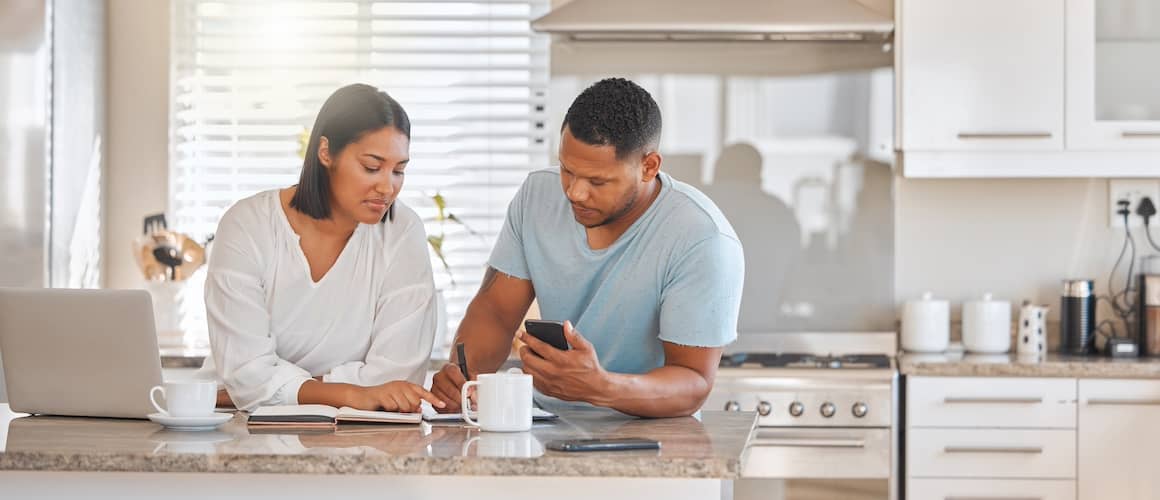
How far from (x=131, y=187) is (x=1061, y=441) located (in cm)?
284

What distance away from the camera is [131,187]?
4.20m

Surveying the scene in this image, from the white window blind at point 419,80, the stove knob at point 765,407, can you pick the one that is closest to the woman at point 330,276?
the stove knob at point 765,407

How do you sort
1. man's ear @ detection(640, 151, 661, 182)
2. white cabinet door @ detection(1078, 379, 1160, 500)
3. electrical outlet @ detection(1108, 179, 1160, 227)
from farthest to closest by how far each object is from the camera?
electrical outlet @ detection(1108, 179, 1160, 227) → white cabinet door @ detection(1078, 379, 1160, 500) → man's ear @ detection(640, 151, 661, 182)

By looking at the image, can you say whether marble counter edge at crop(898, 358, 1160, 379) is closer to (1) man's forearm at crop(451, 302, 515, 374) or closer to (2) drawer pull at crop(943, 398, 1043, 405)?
(2) drawer pull at crop(943, 398, 1043, 405)

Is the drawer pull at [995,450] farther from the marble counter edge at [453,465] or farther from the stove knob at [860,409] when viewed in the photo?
the marble counter edge at [453,465]

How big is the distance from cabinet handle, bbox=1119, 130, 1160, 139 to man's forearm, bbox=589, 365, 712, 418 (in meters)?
1.98

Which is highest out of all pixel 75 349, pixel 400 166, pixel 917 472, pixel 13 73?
pixel 13 73

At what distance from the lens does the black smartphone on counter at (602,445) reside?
1757 mm

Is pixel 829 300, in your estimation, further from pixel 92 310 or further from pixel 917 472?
pixel 92 310

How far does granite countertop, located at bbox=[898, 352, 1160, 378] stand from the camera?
11.3 ft

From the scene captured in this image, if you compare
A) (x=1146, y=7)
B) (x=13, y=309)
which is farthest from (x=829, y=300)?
(x=13, y=309)

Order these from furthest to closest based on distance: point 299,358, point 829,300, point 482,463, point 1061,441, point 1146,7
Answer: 1. point 829,300
2. point 1146,7
3. point 1061,441
4. point 299,358
5. point 482,463

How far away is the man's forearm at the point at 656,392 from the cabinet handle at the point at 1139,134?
198cm

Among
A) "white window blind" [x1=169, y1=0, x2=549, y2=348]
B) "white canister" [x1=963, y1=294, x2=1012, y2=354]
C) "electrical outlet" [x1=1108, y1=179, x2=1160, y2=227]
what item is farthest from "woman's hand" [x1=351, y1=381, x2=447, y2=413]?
"electrical outlet" [x1=1108, y1=179, x2=1160, y2=227]
